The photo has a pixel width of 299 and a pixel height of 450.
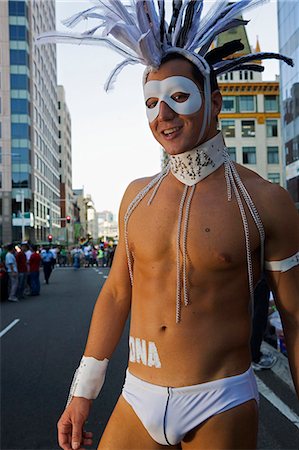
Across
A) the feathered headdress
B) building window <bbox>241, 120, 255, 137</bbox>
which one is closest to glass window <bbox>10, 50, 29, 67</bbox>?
building window <bbox>241, 120, 255, 137</bbox>

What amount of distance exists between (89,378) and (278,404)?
3145mm

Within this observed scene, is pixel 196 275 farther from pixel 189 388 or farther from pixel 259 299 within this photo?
pixel 259 299

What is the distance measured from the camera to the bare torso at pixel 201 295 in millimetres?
1710

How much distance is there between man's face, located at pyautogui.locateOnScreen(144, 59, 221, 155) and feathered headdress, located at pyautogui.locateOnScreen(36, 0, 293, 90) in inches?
2.1

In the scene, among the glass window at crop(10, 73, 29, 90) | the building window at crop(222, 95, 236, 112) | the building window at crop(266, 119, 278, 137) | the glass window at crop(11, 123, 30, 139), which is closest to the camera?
the building window at crop(222, 95, 236, 112)

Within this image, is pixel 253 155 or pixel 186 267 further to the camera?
pixel 253 155

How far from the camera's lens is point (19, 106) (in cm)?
5650

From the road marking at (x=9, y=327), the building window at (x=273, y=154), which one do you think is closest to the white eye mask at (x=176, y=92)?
the road marking at (x=9, y=327)

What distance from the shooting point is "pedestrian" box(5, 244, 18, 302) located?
14.2 metres

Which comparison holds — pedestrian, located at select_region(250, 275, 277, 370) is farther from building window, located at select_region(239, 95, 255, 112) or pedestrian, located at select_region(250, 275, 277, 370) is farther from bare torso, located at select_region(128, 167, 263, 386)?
building window, located at select_region(239, 95, 255, 112)

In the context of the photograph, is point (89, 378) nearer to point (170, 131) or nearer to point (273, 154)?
point (170, 131)

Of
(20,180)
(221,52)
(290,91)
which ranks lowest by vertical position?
(221,52)

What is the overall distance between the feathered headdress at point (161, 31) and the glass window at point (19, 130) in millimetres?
56684

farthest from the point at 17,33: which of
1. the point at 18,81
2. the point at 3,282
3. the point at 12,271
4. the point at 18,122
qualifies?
the point at 12,271
